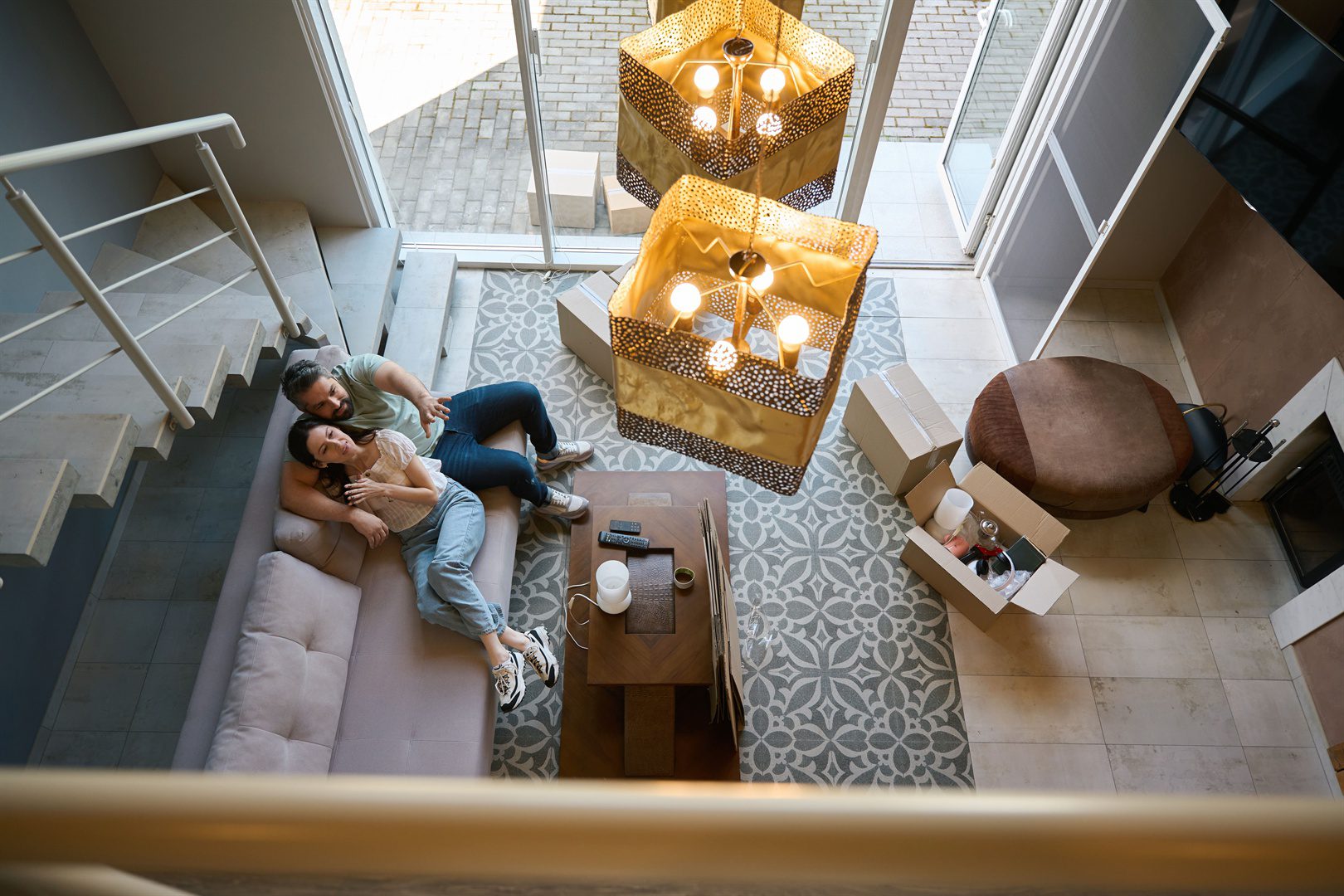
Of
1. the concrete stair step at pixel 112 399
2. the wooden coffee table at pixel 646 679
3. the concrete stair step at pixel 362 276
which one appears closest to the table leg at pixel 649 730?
the wooden coffee table at pixel 646 679

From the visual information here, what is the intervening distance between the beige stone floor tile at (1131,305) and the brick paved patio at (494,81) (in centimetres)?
145

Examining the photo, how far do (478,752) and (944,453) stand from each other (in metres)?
2.31

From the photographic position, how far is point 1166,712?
327 centimetres

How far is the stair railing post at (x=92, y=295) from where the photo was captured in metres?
2.15

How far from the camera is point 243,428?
12.5ft

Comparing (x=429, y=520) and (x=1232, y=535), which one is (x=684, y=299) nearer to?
(x=429, y=520)

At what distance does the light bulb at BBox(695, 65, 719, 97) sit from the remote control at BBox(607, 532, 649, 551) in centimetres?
173

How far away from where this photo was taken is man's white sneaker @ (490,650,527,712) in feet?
9.64

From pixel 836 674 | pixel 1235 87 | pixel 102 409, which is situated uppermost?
pixel 1235 87

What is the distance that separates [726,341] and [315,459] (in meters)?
1.99

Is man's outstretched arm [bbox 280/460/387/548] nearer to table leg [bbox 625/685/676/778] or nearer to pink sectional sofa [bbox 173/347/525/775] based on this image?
pink sectional sofa [bbox 173/347/525/775]

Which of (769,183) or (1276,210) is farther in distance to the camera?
(1276,210)

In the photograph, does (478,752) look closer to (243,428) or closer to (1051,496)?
(243,428)

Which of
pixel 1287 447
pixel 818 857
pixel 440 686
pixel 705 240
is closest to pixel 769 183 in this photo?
pixel 705 240
